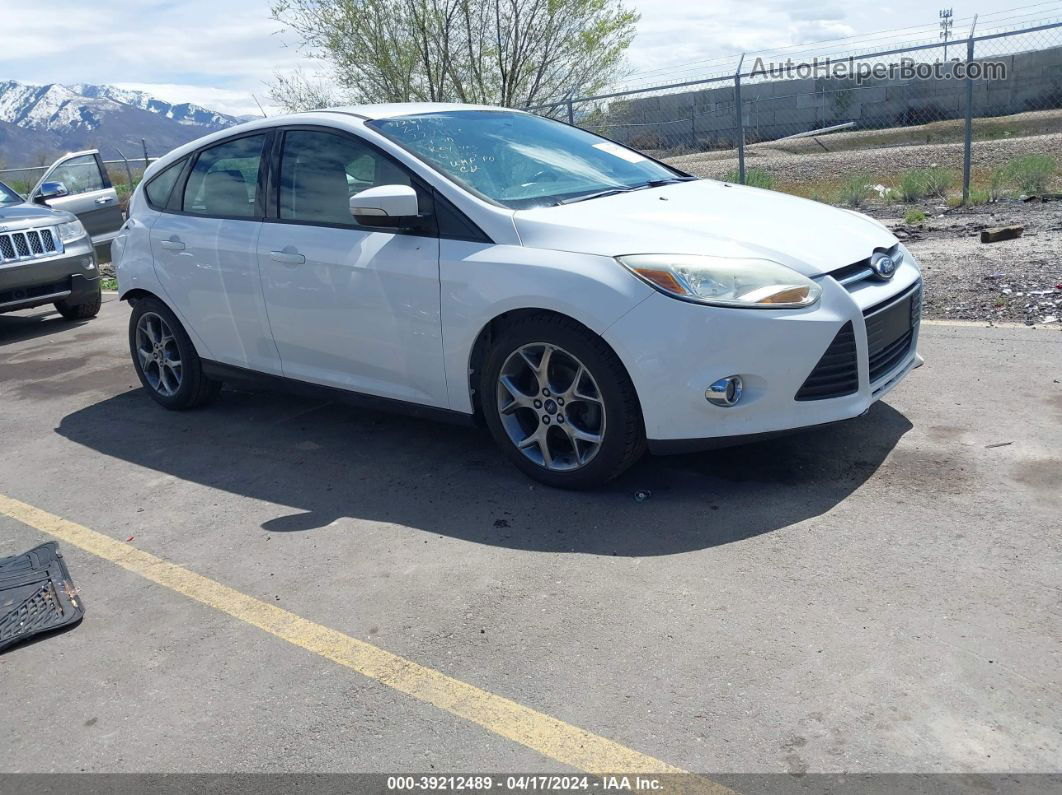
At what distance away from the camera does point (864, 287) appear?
432cm

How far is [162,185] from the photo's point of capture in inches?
245

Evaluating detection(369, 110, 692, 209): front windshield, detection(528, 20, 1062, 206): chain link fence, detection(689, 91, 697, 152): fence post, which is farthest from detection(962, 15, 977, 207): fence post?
detection(689, 91, 697, 152): fence post

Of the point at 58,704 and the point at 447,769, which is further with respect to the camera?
the point at 58,704

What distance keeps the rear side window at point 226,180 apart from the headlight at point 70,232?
15.4 ft

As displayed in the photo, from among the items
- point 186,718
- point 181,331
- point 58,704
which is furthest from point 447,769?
point 181,331

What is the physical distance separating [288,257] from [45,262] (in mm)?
5526

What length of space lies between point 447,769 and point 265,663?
896 millimetres

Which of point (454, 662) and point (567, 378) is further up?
point (567, 378)

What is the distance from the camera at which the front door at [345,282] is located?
474 centimetres

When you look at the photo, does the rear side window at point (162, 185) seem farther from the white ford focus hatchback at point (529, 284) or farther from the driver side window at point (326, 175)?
the driver side window at point (326, 175)

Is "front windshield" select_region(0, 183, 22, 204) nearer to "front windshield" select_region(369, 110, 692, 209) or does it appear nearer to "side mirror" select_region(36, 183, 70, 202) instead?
"side mirror" select_region(36, 183, 70, 202)

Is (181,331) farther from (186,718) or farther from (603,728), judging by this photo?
(603,728)

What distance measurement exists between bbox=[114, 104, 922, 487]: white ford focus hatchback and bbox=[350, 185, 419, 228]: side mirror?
1 cm

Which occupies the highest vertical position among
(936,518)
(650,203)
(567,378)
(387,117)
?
(387,117)
